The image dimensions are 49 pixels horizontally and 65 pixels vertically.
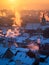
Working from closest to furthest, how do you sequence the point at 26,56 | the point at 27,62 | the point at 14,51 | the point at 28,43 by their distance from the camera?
the point at 27,62, the point at 26,56, the point at 14,51, the point at 28,43

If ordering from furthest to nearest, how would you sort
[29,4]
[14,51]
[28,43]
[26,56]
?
[29,4], [28,43], [14,51], [26,56]

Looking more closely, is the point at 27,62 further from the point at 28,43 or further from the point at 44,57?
the point at 28,43

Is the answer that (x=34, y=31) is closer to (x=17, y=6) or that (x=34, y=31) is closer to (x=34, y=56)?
(x=34, y=56)

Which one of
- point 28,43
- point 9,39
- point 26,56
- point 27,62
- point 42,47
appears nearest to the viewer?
point 27,62

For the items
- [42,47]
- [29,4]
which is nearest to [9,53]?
[42,47]

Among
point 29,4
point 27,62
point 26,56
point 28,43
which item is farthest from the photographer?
point 29,4

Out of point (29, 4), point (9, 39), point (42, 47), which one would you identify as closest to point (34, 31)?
point (9, 39)

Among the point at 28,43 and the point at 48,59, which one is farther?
the point at 28,43

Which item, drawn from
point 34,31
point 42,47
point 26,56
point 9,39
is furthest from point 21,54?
point 34,31
